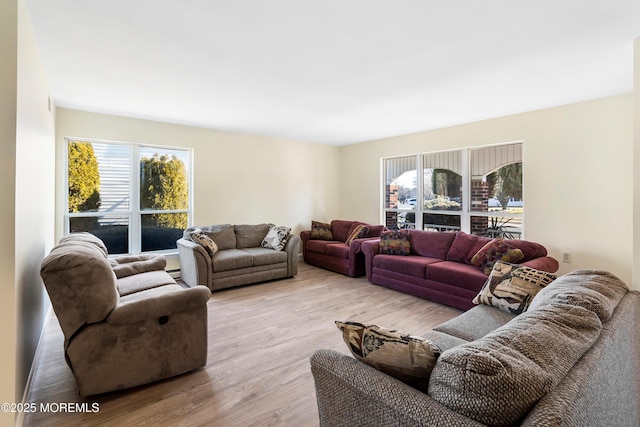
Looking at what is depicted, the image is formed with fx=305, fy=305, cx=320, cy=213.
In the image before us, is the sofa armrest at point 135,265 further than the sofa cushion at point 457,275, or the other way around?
the sofa cushion at point 457,275

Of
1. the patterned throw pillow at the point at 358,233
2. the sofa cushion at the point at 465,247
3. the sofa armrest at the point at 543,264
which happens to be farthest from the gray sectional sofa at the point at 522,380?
the patterned throw pillow at the point at 358,233

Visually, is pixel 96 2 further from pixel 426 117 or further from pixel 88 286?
pixel 426 117

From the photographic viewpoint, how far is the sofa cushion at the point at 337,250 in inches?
199

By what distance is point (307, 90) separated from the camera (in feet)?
10.9

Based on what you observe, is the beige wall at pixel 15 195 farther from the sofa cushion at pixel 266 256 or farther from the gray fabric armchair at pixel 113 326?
the sofa cushion at pixel 266 256

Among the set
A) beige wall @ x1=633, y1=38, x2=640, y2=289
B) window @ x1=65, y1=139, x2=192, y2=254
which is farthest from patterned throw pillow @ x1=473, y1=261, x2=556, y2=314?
window @ x1=65, y1=139, x2=192, y2=254

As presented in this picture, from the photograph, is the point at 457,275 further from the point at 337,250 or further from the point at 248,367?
the point at 248,367

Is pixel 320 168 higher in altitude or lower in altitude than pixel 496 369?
higher

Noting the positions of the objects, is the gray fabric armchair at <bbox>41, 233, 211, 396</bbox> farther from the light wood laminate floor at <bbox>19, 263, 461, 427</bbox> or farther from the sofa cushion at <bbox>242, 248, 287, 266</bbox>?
the sofa cushion at <bbox>242, 248, 287, 266</bbox>

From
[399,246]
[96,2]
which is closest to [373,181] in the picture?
[399,246]

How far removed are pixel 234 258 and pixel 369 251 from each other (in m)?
2.00

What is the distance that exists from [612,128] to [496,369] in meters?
4.07

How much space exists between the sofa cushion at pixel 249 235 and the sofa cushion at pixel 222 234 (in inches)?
4.0

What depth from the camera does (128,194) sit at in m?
4.50
